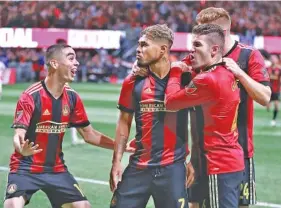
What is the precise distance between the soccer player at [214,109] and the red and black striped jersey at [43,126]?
4.21 feet

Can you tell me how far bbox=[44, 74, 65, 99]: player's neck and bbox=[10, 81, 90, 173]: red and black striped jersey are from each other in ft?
0.11

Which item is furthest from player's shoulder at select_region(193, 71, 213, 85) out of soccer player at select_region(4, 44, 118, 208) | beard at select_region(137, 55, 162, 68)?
soccer player at select_region(4, 44, 118, 208)

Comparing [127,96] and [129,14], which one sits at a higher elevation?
[129,14]

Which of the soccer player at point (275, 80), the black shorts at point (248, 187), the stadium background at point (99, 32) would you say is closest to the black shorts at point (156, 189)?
the black shorts at point (248, 187)

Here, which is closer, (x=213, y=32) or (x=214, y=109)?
(x=213, y=32)

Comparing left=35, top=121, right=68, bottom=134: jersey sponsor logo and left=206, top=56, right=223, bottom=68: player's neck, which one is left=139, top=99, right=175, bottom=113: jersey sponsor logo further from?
left=35, top=121, right=68, bottom=134: jersey sponsor logo

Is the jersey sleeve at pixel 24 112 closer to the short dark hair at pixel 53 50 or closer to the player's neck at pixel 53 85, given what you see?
the player's neck at pixel 53 85

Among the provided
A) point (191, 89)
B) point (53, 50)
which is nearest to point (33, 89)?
point (53, 50)

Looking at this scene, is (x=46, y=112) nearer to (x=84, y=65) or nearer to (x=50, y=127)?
(x=50, y=127)

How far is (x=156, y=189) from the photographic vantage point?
4.93 meters

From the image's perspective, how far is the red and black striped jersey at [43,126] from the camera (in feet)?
18.5

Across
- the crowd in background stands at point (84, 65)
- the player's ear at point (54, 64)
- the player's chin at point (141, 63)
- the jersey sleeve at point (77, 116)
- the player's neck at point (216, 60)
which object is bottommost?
the crowd in background stands at point (84, 65)

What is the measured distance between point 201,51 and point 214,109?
46cm

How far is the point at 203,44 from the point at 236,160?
935 millimetres
